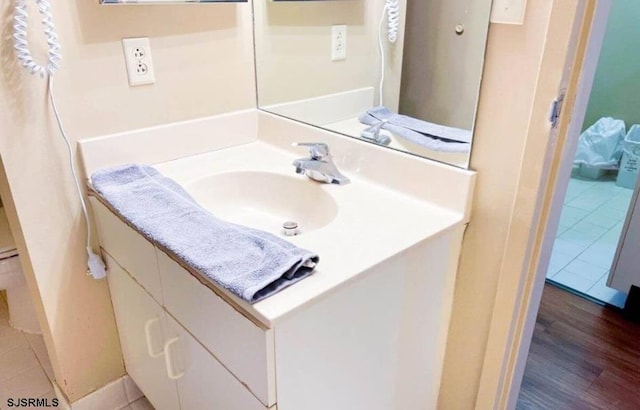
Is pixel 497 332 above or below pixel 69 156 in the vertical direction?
below

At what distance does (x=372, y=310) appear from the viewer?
36.5 inches

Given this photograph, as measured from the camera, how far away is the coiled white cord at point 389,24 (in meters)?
1.25

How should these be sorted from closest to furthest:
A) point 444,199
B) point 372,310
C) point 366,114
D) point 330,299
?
point 330,299 → point 372,310 → point 444,199 → point 366,114

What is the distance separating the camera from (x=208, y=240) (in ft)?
2.97

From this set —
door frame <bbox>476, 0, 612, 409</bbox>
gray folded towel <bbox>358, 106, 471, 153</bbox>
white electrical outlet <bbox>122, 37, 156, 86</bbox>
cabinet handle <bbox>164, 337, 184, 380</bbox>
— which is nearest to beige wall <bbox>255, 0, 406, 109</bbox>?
gray folded towel <bbox>358, 106, 471, 153</bbox>

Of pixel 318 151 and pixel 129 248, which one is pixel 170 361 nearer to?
pixel 129 248

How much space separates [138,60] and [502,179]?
3.26 feet

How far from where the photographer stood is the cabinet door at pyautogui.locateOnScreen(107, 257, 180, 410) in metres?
1.20

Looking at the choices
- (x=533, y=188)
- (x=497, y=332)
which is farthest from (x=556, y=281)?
(x=533, y=188)

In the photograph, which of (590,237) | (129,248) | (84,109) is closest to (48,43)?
(84,109)

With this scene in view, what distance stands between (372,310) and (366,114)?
0.63m

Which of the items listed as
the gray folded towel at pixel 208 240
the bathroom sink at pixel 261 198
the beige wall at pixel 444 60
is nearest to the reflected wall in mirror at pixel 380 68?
the beige wall at pixel 444 60

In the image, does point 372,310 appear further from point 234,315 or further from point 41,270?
point 41,270

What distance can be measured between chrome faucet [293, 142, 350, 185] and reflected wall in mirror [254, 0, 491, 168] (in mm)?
122
